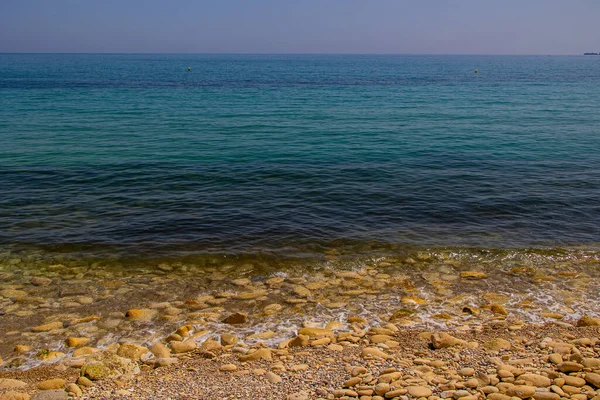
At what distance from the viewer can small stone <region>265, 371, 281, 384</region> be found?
819 cm

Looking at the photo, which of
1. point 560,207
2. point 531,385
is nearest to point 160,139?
point 560,207

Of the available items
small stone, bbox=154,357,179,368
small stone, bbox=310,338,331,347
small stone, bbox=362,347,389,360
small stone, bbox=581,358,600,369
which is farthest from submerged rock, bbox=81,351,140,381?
small stone, bbox=581,358,600,369

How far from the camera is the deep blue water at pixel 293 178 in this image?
54.6ft

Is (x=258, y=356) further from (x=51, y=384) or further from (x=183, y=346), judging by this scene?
(x=51, y=384)

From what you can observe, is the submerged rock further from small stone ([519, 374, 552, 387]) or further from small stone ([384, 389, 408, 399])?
small stone ([519, 374, 552, 387])

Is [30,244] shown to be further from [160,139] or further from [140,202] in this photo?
[160,139]

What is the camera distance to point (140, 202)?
19.5m

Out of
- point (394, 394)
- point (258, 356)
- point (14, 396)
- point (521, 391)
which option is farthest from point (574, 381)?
point (14, 396)

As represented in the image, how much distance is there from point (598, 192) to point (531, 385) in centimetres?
1620

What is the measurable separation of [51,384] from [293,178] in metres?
15.8

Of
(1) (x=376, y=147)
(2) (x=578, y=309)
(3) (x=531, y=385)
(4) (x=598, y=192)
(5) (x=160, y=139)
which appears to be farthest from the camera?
(5) (x=160, y=139)

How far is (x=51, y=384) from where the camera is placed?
8.32 metres

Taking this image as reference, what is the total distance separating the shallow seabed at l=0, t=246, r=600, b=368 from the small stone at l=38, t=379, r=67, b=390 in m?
1.11

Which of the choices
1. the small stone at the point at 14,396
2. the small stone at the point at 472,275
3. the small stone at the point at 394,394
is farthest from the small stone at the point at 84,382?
the small stone at the point at 472,275
